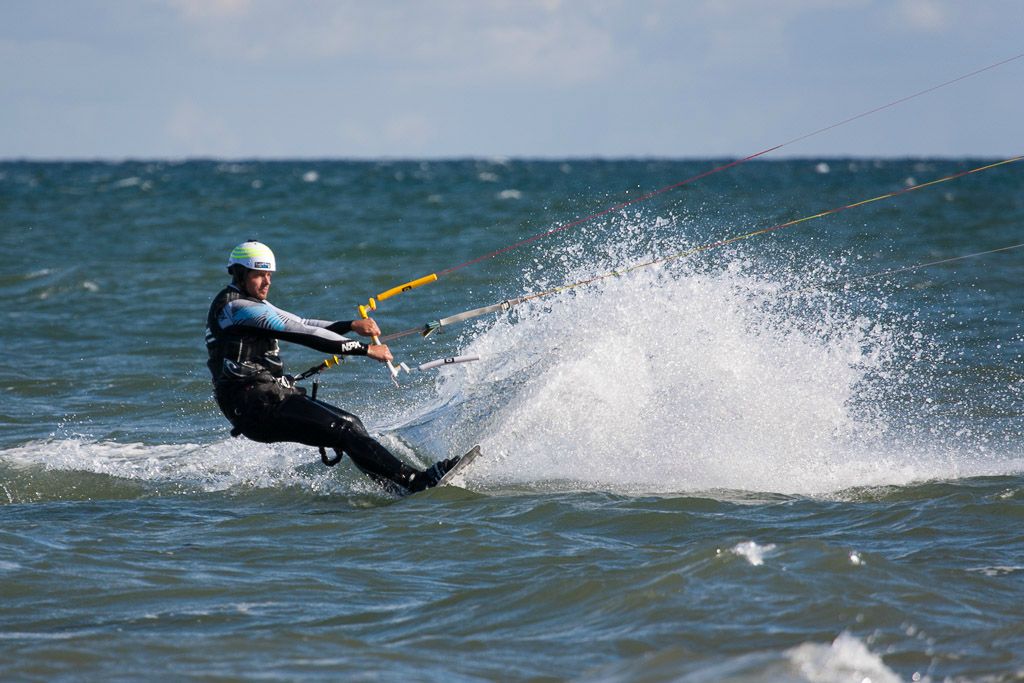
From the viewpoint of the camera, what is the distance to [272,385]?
23.1 feet

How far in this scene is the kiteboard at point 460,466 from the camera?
7211 millimetres


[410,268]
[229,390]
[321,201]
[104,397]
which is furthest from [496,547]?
[321,201]

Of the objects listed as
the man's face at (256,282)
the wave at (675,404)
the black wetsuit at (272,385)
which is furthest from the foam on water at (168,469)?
the man's face at (256,282)

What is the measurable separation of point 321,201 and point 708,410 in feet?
103

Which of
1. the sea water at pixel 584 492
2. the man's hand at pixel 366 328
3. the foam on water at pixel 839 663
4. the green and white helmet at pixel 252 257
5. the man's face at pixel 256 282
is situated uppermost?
the green and white helmet at pixel 252 257

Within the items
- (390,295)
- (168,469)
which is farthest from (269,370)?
(168,469)

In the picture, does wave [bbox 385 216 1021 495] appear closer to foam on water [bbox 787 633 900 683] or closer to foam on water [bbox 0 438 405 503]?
foam on water [bbox 0 438 405 503]

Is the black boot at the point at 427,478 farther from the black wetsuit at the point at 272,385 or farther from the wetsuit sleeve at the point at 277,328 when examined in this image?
the wetsuit sleeve at the point at 277,328

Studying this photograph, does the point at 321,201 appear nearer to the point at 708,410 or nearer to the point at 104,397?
the point at 104,397

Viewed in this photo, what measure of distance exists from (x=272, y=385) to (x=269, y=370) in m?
0.10

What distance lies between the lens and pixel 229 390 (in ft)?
23.0

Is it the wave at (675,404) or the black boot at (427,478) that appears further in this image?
the wave at (675,404)

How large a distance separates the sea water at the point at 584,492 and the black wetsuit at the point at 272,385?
1.19 ft

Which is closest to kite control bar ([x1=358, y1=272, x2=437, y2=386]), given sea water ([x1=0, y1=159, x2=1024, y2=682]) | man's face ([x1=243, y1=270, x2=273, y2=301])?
man's face ([x1=243, y1=270, x2=273, y2=301])
